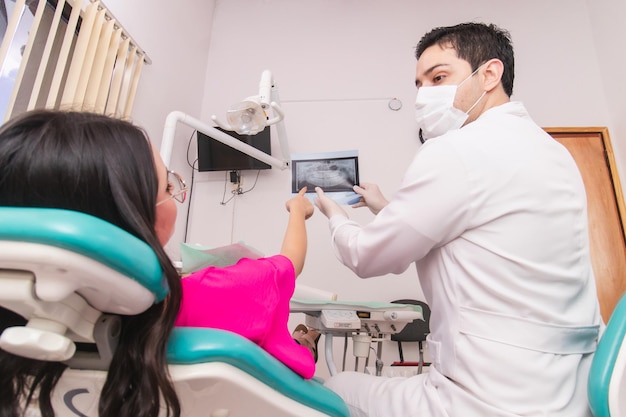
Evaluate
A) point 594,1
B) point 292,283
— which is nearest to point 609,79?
point 594,1

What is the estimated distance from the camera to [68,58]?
1.45 m

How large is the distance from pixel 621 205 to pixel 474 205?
6.94ft

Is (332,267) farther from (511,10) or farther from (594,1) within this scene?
(594,1)

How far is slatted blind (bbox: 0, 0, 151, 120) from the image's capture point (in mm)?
1192

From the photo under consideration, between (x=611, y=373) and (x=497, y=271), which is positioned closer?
(x=611, y=373)

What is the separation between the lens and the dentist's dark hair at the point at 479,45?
1005mm

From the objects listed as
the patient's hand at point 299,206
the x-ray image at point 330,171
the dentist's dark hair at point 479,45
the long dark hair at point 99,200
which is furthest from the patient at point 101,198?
the x-ray image at point 330,171

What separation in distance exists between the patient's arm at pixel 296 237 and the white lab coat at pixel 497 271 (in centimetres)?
20

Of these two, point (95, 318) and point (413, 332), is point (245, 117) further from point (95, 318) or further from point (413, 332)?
point (413, 332)

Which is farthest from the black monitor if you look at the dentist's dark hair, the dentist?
the dentist

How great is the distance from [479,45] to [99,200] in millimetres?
1059

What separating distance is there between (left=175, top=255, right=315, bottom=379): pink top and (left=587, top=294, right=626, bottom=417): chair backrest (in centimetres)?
46

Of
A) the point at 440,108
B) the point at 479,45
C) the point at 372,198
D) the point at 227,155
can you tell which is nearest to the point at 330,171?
the point at 372,198

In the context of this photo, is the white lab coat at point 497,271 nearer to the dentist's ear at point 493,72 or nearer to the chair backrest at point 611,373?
the chair backrest at point 611,373
